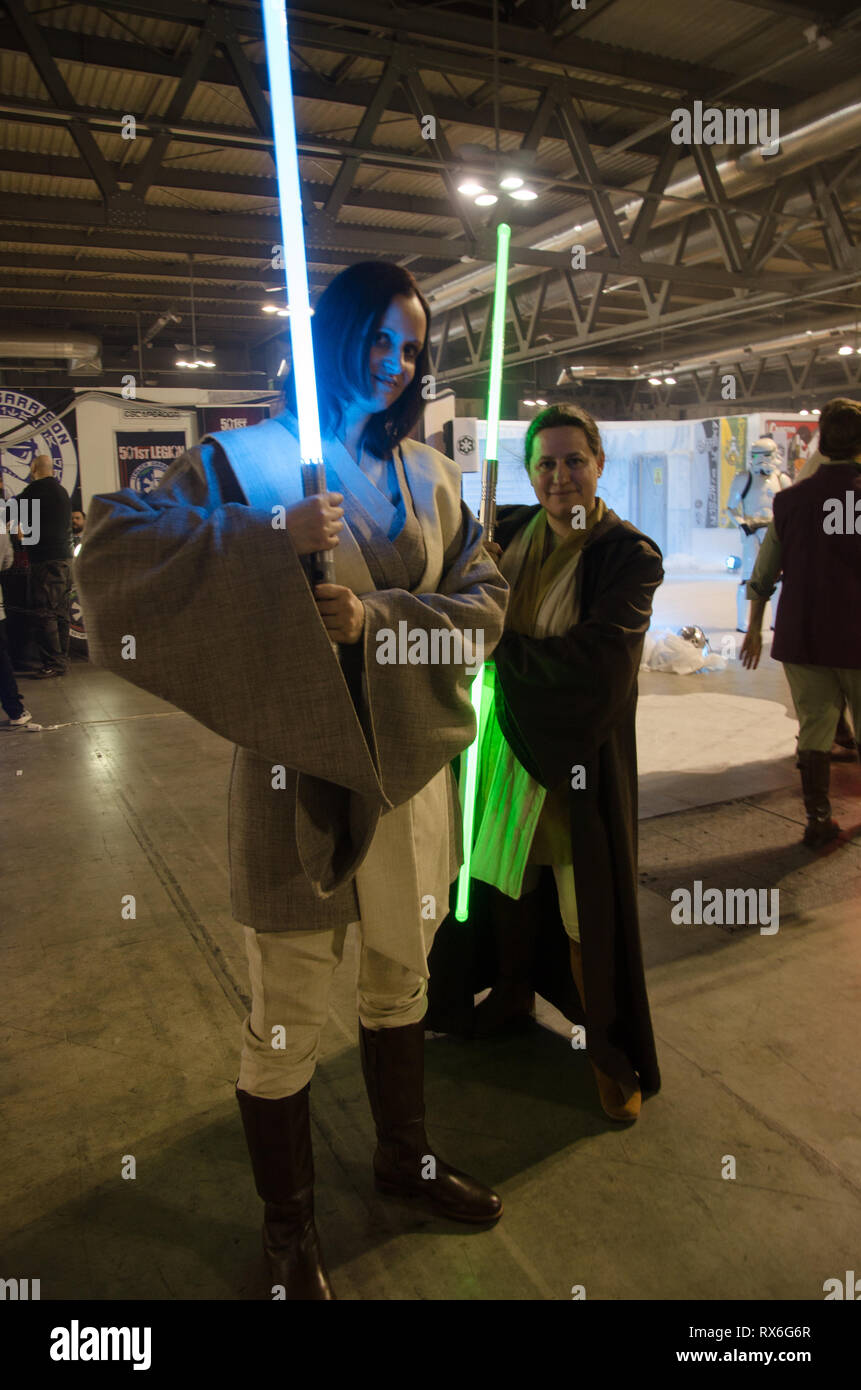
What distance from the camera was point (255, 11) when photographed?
400cm

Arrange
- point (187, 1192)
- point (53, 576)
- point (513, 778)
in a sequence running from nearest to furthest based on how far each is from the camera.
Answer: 1. point (187, 1192)
2. point (513, 778)
3. point (53, 576)

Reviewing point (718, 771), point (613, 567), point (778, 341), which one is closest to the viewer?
point (613, 567)

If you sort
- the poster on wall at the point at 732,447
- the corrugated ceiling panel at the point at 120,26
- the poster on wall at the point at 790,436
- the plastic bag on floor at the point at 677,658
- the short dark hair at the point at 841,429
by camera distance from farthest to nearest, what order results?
1. the poster on wall at the point at 732,447
2. the poster on wall at the point at 790,436
3. the plastic bag on floor at the point at 677,658
4. the corrugated ceiling panel at the point at 120,26
5. the short dark hair at the point at 841,429

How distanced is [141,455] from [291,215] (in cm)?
850

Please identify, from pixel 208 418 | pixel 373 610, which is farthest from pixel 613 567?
pixel 208 418

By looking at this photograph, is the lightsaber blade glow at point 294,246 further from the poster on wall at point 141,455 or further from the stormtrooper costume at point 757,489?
the poster on wall at point 141,455

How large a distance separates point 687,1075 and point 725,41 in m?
5.22

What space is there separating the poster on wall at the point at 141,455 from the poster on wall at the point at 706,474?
665 centimetres

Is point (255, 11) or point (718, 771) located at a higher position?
point (255, 11)

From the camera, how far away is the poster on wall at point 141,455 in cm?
871

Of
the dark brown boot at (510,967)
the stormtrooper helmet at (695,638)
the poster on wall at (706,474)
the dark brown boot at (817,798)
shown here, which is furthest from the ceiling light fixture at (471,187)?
the poster on wall at (706,474)

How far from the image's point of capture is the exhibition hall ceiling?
4.26 meters
